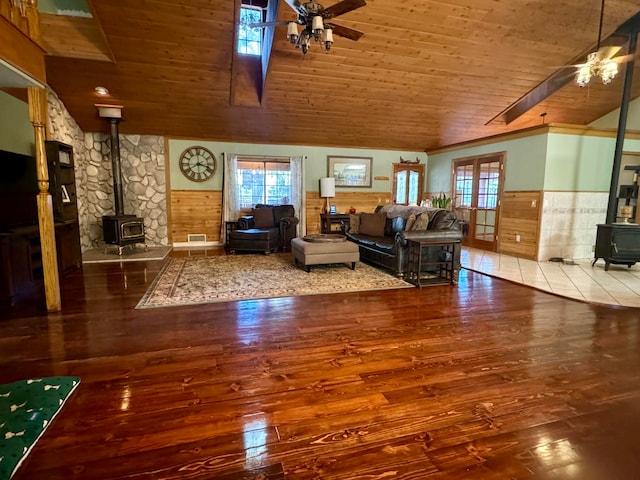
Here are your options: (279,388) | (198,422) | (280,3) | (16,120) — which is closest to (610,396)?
(279,388)

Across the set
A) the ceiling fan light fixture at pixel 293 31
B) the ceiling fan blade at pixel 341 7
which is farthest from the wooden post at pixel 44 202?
the ceiling fan blade at pixel 341 7

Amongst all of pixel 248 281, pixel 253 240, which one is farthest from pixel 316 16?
pixel 253 240

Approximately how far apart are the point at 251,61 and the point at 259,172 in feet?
8.78

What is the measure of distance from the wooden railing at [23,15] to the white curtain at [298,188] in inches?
205

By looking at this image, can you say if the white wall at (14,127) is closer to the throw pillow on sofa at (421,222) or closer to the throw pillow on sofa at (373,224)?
the throw pillow on sofa at (373,224)

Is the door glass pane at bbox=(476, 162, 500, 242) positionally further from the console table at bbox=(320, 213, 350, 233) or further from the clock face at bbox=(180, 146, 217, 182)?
the clock face at bbox=(180, 146, 217, 182)

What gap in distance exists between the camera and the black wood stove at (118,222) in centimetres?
605

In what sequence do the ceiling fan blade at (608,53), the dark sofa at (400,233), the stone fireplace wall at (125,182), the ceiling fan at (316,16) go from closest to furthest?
the ceiling fan at (316,16) → the ceiling fan blade at (608,53) → the dark sofa at (400,233) → the stone fireplace wall at (125,182)

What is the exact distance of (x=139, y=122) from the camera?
652 cm

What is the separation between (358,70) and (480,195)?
3.89 metres

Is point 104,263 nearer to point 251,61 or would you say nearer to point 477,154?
point 251,61

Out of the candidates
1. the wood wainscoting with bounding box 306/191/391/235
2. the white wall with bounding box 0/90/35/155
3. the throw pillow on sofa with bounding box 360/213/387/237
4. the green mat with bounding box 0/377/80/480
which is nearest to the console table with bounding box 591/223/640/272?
the throw pillow on sofa with bounding box 360/213/387/237

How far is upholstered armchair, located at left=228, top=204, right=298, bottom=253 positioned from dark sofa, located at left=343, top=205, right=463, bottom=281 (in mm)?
1436

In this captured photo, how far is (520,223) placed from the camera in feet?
20.6
